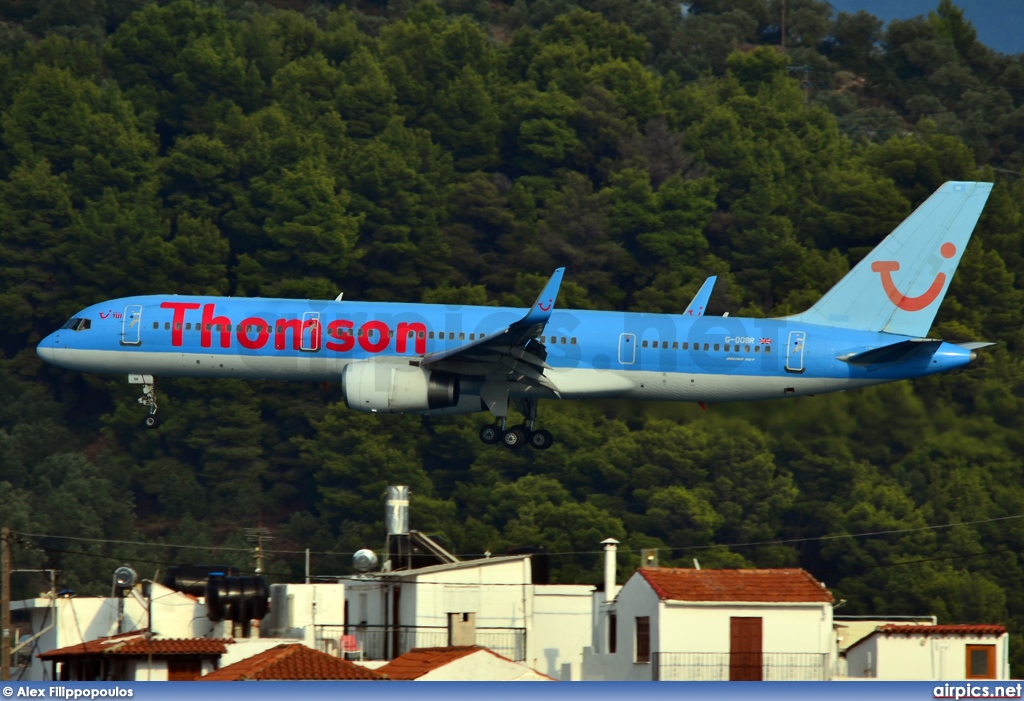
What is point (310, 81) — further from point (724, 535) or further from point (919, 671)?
point (919, 671)

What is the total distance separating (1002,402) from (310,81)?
77959 mm

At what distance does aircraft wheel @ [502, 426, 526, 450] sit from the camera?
5616cm

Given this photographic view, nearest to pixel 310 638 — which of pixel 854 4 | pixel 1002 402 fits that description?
pixel 1002 402

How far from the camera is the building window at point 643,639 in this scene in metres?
48.3

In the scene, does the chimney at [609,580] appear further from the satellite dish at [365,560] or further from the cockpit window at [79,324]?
the cockpit window at [79,324]

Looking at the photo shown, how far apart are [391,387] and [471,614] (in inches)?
281

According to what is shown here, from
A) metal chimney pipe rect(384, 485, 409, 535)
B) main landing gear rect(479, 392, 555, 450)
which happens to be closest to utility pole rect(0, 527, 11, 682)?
main landing gear rect(479, 392, 555, 450)

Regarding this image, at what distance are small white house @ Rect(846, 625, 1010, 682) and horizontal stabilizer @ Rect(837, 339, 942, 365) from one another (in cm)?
902

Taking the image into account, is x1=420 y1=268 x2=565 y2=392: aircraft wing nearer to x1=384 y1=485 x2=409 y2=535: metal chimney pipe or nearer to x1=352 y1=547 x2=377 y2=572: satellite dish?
x1=352 y1=547 x2=377 y2=572: satellite dish

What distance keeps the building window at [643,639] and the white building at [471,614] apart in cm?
461

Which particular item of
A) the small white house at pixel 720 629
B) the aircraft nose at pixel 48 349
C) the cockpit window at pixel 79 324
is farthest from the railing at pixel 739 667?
the aircraft nose at pixel 48 349

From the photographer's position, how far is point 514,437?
2217 inches

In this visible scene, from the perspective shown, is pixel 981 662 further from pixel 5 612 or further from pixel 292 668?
pixel 5 612

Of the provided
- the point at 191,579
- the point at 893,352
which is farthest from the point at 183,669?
the point at 893,352
